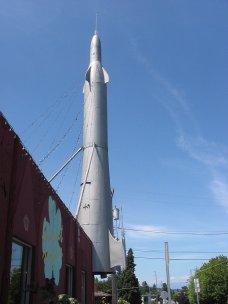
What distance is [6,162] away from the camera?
8.02 metres

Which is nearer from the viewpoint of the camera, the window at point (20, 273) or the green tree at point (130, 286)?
the window at point (20, 273)

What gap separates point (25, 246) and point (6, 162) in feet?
7.94

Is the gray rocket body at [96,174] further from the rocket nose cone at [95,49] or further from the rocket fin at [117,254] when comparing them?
the rocket nose cone at [95,49]

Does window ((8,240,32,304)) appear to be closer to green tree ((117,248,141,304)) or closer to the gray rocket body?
the gray rocket body

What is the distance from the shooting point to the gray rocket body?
22.7 meters

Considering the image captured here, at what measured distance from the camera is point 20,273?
9.04 m

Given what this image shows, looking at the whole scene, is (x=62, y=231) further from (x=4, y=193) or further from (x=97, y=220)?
(x=97, y=220)

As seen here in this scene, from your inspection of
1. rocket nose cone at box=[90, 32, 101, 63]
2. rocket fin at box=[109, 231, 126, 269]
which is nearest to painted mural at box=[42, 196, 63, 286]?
rocket fin at box=[109, 231, 126, 269]

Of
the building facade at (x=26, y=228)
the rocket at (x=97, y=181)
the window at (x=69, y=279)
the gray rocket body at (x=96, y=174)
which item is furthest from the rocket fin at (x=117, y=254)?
the building facade at (x=26, y=228)

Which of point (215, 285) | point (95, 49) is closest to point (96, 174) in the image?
point (95, 49)

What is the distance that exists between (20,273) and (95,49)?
21.4 m

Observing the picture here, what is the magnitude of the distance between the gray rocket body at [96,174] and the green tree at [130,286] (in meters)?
45.2

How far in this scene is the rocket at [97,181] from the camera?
74.2ft

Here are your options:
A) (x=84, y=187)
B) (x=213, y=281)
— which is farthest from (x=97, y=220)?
(x=213, y=281)
